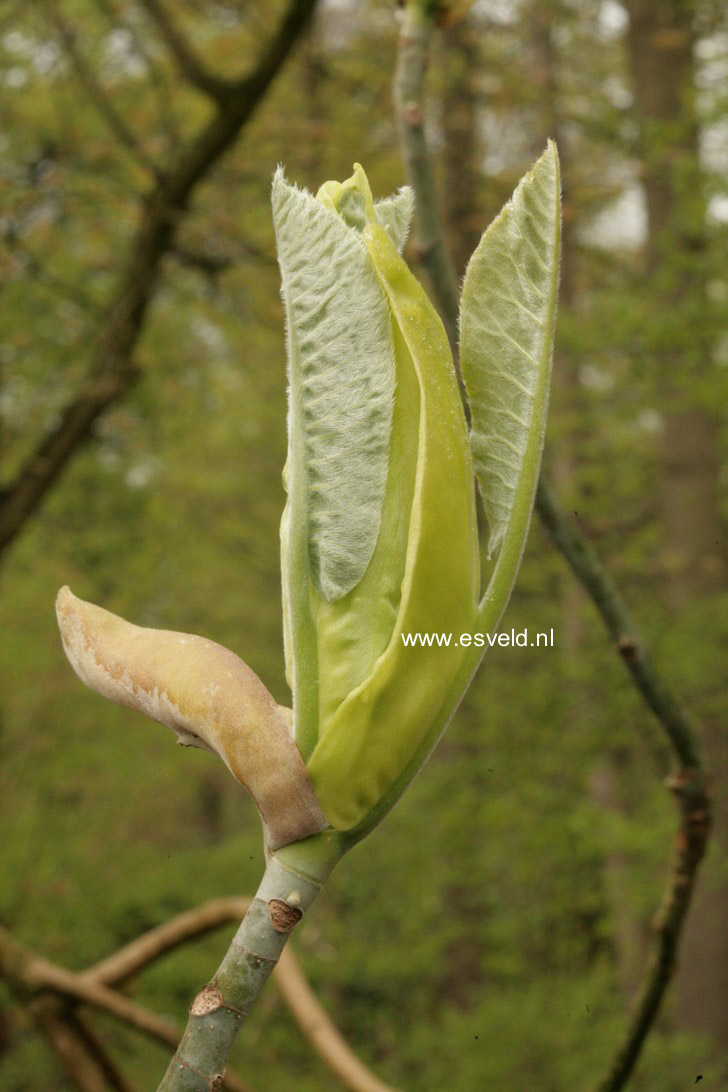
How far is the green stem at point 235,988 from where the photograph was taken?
0.31 metres

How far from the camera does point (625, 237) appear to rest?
5.98m

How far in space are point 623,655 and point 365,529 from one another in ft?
1.25

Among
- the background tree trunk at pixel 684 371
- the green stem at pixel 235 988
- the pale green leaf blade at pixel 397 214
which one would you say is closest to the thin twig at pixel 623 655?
the pale green leaf blade at pixel 397 214

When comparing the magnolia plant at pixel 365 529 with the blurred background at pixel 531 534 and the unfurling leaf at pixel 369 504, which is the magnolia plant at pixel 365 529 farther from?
the blurred background at pixel 531 534

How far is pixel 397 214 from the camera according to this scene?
1.30 ft

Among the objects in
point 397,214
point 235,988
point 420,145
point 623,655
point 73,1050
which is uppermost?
point 420,145

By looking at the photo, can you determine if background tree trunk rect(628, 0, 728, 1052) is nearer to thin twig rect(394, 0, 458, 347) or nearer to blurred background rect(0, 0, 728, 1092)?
blurred background rect(0, 0, 728, 1092)

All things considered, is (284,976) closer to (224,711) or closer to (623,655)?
(623,655)

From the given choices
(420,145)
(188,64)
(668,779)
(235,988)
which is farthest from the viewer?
(188,64)

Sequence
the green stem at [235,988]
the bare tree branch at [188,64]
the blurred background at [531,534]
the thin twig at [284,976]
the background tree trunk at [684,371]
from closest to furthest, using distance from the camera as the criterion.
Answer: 1. the green stem at [235,988]
2. the thin twig at [284,976]
3. the bare tree branch at [188,64]
4. the background tree trunk at [684,371]
5. the blurred background at [531,534]

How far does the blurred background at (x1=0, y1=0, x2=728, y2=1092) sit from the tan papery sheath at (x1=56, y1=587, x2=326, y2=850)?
7.22 feet

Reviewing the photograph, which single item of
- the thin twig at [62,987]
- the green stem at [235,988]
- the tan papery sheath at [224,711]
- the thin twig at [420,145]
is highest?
the thin twig at [420,145]

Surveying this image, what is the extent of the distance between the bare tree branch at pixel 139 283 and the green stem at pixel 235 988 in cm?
219

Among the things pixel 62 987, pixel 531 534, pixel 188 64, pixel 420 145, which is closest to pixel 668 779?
pixel 420 145
